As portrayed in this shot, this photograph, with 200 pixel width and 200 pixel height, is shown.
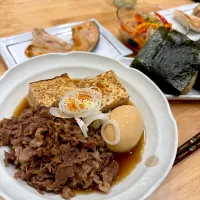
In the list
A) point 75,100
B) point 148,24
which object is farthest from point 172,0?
point 75,100

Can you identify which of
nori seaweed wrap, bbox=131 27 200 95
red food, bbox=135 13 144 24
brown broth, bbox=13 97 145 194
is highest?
red food, bbox=135 13 144 24

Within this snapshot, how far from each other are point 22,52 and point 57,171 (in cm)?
135

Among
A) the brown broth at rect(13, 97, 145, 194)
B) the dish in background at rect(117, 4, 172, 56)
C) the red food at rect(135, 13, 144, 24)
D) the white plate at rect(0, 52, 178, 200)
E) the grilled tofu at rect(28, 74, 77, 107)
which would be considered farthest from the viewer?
the red food at rect(135, 13, 144, 24)

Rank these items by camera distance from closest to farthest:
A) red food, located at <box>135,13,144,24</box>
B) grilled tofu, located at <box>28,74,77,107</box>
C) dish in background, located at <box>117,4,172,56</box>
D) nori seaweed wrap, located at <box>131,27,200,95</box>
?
grilled tofu, located at <box>28,74,77,107</box> → nori seaweed wrap, located at <box>131,27,200,95</box> → dish in background, located at <box>117,4,172,56</box> → red food, located at <box>135,13,144,24</box>

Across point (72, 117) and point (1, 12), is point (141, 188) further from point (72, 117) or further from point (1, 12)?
point (1, 12)

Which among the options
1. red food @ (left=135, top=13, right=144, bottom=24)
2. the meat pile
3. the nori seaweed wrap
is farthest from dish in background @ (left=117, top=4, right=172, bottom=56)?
the meat pile

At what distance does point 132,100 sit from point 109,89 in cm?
23

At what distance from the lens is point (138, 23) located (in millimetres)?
3072

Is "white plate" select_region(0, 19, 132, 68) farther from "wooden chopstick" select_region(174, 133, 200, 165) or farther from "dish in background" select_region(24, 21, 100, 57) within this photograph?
"wooden chopstick" select_region(174, 133, 200, 165)

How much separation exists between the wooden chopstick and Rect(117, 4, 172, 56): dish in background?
1133mm

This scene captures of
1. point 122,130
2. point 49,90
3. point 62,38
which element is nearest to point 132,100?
point 122,130

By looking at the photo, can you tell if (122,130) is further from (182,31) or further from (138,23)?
(182,31)

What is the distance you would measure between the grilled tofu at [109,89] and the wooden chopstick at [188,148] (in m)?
0.52

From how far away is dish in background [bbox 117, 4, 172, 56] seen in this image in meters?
2.90
